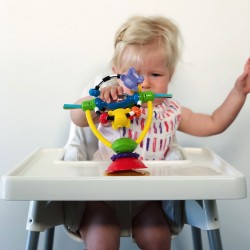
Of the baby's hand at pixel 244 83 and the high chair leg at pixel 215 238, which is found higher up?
the baby's hand at pixel 244 83

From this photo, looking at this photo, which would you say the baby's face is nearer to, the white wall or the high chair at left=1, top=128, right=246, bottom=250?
the high chair at left=1, top=128, right=246, bottom=250

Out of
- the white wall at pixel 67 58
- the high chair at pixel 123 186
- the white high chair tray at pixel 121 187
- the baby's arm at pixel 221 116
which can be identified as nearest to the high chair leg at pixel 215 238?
the high chair at pixel 123 186

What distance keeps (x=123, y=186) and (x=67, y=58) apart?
0.64 meters

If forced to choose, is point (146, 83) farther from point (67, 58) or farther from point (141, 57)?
point (67, 58)

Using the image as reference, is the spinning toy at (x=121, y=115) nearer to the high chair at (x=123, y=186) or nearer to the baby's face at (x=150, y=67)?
the high chair at (x=123, y=186)

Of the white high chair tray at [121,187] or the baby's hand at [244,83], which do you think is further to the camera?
the baby's hand at [244,83]

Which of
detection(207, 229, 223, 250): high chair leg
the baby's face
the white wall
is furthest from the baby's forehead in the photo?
detection(207, 229, 223, 250): high chair leg

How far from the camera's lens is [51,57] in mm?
1123

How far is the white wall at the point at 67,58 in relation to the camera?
44.1 inches

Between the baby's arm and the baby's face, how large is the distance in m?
0.13

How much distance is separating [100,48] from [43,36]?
0.16 meters

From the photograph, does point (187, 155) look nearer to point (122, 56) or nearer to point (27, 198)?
point (122, 56)

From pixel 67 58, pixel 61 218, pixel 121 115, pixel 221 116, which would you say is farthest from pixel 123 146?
pixel 67 58

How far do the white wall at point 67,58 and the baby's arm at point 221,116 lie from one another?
18cm
